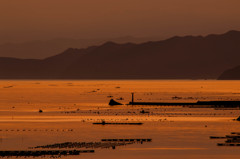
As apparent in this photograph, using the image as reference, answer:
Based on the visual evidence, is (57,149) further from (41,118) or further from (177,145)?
(41,118)

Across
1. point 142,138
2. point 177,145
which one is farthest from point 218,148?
point 142,138

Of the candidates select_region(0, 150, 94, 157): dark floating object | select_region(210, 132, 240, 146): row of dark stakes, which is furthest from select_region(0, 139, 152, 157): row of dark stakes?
select_region(210, 132, 240, 146): row of dark stakes

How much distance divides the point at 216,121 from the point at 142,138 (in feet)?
76.8

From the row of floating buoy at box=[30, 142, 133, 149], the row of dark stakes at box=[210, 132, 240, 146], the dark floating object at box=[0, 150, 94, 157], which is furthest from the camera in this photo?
the row of dark stakes at box=[210, 132, 240, 146]

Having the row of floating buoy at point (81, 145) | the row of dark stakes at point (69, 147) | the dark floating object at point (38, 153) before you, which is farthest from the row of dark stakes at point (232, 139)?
the dark floating object at point (38, 153)

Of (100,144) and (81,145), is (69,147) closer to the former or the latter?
(81,145)

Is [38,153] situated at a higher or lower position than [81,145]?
lower

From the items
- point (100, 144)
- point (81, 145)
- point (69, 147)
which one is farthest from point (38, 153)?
point (100, 144)

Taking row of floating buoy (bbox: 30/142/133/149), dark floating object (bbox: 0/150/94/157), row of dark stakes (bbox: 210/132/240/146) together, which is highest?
row of dark stakes (bbox: 210/132/240/146)

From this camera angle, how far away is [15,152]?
152 ft

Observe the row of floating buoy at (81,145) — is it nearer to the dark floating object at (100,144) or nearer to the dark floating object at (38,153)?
the dark floating object at (100,144)

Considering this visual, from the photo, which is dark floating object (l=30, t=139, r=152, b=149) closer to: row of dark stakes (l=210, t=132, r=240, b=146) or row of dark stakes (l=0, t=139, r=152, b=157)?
row of dark stakes (l=0, t=139, r=152, b=157)

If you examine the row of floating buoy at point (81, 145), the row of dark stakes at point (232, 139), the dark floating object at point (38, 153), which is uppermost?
the row of dark stakes at point (232, 139)

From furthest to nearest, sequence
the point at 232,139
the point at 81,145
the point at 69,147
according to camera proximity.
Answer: the point at 232,139, the point at 81,145, the point at 69,147
